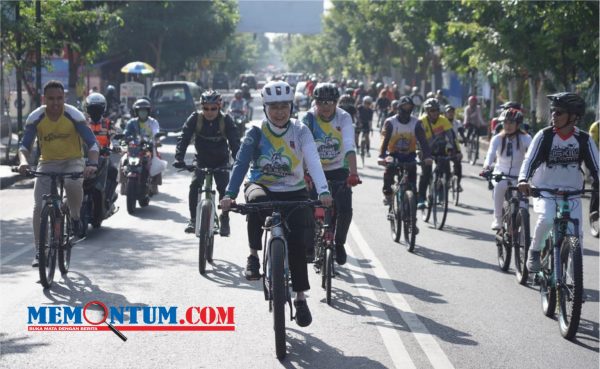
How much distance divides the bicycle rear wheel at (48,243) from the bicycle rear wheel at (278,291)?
312 centimetres

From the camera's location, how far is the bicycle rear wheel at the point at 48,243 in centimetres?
962

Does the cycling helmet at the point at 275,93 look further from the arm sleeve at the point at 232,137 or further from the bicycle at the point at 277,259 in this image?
the arm sleeve at the point at 232,137

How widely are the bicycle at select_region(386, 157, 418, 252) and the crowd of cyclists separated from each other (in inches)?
5.6

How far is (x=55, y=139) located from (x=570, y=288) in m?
5.09

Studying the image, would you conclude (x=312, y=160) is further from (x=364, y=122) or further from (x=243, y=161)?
(x=364, y=122)

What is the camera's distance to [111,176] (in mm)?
14461

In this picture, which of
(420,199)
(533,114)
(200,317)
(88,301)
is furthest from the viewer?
(533,114)

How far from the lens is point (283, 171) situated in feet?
25.7

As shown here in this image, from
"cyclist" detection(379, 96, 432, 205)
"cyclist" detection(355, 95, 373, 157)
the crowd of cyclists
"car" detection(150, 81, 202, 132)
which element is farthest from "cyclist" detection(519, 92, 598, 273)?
"car" detection(150, 81, 202, 132)

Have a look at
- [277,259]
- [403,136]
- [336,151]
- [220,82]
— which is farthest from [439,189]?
[220,82]

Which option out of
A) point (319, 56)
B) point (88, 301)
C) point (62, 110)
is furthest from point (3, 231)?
point (319, 56)

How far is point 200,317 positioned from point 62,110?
9.41 ft

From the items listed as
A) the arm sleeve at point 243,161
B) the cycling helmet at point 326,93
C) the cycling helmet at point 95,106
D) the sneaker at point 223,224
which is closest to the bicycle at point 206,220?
the sneaker at point 223,224

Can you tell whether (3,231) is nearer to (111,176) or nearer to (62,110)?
(111,176)
